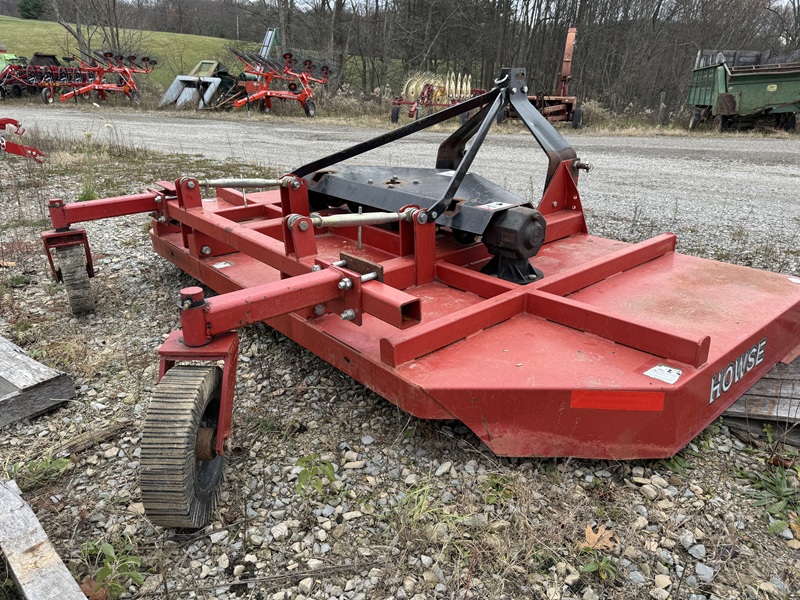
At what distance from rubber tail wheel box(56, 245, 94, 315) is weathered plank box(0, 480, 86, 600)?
1808 millimetres

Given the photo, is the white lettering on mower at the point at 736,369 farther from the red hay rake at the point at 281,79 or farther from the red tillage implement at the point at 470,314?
the red hay rake at the point at 281,79

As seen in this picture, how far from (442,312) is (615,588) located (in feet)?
4.36

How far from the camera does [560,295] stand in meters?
2.87

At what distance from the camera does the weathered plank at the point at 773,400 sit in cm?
251

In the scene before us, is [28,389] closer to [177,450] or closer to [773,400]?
[177,450]

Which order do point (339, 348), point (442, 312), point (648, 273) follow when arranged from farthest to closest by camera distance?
point (648, 273) < point (442, 312) < point (339, 348)

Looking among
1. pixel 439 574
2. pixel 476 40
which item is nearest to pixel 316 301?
pixel 439 574

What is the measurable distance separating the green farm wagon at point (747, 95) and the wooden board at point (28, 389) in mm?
14715

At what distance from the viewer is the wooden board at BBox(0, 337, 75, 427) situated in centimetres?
258

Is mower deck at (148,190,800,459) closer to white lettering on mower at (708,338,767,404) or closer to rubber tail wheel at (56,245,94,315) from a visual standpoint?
white lettering on mower at (708,338,767,404)

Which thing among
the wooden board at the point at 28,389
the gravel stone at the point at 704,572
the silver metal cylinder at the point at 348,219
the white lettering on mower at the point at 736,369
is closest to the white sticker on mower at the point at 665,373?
the white lettering on mower at the point at 736,369

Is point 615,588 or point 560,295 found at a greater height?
point 560,295

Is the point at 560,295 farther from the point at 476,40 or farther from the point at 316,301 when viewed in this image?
the point at 476,40

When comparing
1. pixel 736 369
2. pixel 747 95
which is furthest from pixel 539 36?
pixel 736 369
